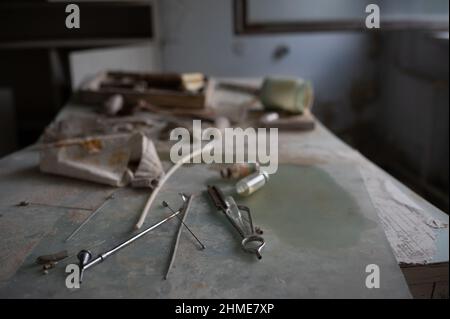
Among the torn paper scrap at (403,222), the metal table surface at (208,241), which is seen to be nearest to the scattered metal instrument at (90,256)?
the metal table surface at (208,241)

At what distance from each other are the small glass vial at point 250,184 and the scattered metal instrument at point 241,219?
0.05 m

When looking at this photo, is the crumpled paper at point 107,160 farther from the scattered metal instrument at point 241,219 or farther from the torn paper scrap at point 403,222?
the torn paper scrap at point 403,222

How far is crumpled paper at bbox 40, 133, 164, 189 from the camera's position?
144 centimetres

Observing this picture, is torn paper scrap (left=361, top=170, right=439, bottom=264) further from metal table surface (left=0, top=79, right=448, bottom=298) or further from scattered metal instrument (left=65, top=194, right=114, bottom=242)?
scattered metal instrument (left=65, top=194, right=114, bottom=242)

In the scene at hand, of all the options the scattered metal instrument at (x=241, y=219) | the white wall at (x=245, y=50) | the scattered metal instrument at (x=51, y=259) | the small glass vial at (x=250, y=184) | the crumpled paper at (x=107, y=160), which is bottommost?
the scattered metal instrument at (x=51, y=259)

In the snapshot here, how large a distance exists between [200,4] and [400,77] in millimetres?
1670

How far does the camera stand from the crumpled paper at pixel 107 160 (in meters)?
1.44

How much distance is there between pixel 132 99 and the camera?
2256 millimetres

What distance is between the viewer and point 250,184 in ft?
4.41

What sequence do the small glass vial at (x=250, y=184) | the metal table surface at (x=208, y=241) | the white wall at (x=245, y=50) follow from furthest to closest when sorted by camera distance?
the white wall at (x=245, y=50)
the small glass vial at (x=250, y=184)
the metal table surface at (x=208, y=241)

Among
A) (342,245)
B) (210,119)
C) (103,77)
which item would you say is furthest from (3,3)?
(342,245)

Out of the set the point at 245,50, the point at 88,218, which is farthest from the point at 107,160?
the point at 245,50

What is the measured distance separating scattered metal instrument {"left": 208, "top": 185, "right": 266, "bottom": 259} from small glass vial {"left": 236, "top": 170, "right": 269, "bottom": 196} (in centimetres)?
5
